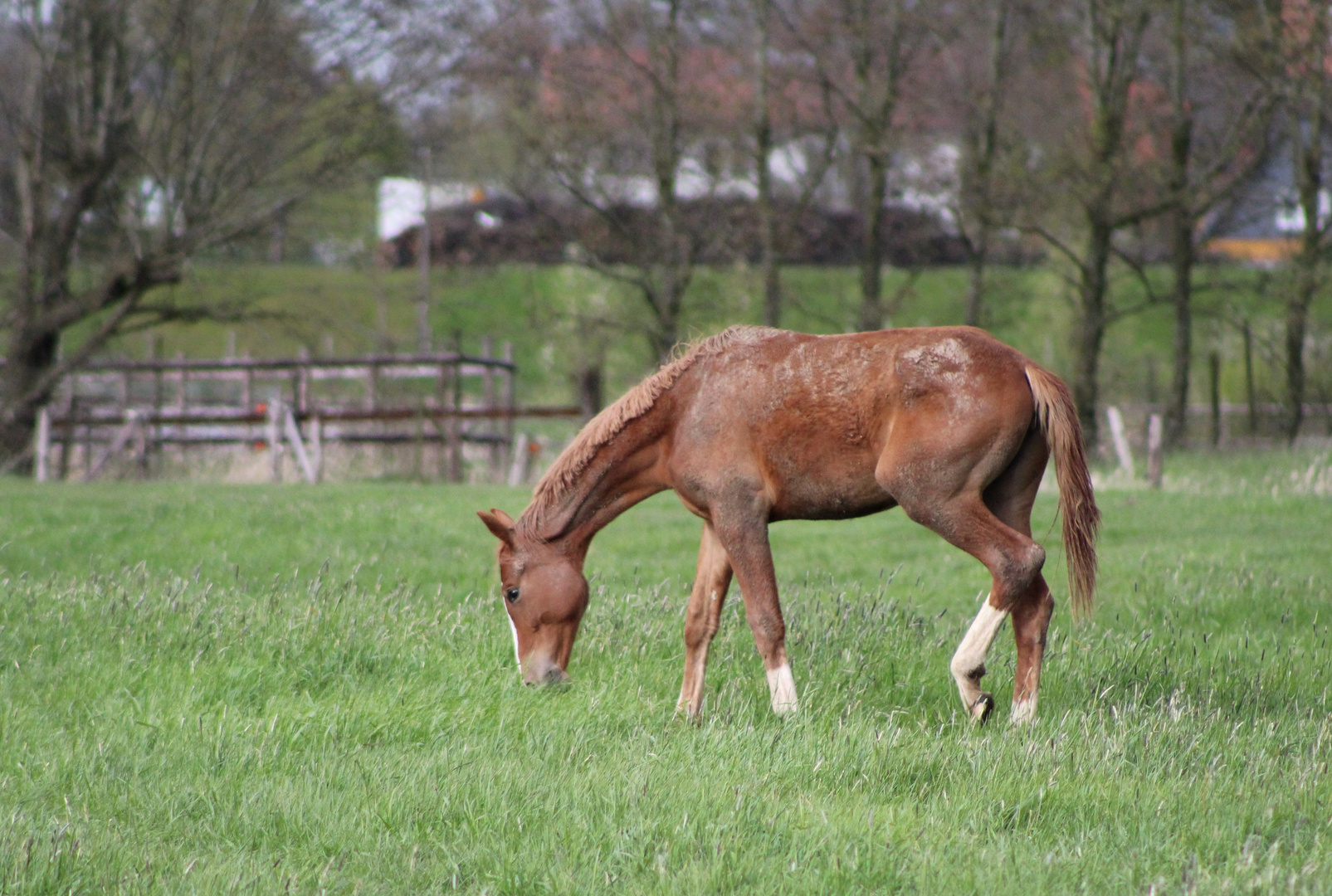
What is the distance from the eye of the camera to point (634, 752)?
4289 mm

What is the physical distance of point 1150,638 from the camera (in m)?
6.28

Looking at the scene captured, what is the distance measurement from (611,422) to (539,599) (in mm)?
847

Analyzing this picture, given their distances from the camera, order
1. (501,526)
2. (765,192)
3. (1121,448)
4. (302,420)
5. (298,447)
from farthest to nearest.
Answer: (765,192)
(302,420)
(298,447)
(1121,448)
(501,526)

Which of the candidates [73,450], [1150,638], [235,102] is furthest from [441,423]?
[1150,638]

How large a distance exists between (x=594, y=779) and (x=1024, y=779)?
1416 millimetres

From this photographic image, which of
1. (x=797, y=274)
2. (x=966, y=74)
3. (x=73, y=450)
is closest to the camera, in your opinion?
(x=73, y=450)

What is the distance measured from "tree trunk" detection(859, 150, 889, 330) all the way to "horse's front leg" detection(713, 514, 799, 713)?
2087 cm

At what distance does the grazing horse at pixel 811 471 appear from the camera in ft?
16.0

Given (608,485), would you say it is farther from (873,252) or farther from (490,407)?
(873,252)

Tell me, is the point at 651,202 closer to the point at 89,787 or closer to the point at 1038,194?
the point at 1038,194

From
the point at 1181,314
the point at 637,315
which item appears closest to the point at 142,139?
the point at 637,315

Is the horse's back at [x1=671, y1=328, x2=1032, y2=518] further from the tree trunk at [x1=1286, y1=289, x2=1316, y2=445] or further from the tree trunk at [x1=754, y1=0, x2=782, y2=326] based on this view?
the tree trunk at [x1=1286, y1=289, x2=1316, y2=445]

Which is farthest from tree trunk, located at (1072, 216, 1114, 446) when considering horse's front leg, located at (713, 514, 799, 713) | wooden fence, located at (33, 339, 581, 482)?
horse's front leg, located at (713, 514, 799, 713)

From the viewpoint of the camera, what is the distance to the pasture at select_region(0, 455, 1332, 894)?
3320 millimetres
